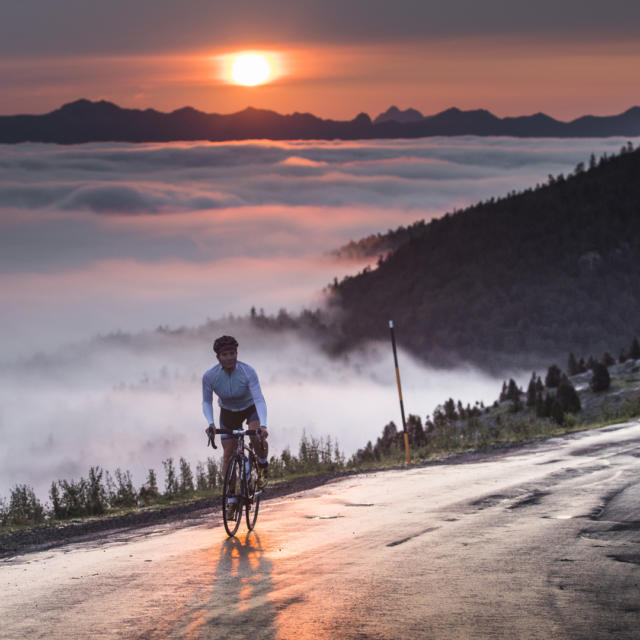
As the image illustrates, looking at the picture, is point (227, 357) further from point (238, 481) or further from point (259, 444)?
point (238, 481)

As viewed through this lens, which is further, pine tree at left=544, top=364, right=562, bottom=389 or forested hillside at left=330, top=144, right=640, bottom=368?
forested hillside at left=330, top=144, right=640, bottom=368

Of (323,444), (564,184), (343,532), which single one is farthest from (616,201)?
(343,532)

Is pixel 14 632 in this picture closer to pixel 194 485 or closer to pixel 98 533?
pixel 98 533

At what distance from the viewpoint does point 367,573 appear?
7738 millimetres

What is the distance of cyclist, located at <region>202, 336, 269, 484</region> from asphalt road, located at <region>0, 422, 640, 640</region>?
979mm

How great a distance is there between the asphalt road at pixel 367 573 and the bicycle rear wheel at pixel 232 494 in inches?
9.9

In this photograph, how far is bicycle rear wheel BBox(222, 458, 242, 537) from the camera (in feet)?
33.8

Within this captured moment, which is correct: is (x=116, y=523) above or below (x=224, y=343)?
below

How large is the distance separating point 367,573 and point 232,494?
9.46 feet

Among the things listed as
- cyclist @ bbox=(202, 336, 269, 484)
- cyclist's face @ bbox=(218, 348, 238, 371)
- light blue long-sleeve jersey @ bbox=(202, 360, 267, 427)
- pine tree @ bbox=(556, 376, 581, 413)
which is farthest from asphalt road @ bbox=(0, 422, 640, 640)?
pine tree @ bbox=(556, 376, 581, 413)

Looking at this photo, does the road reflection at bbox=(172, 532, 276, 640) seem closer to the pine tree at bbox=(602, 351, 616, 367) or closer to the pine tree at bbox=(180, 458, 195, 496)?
the pine tree at bbox=(180, 458, 195, 496)

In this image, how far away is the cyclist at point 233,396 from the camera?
33.5ft

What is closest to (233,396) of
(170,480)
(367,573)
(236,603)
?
(367,573)

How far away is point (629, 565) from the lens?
7.57 metres
